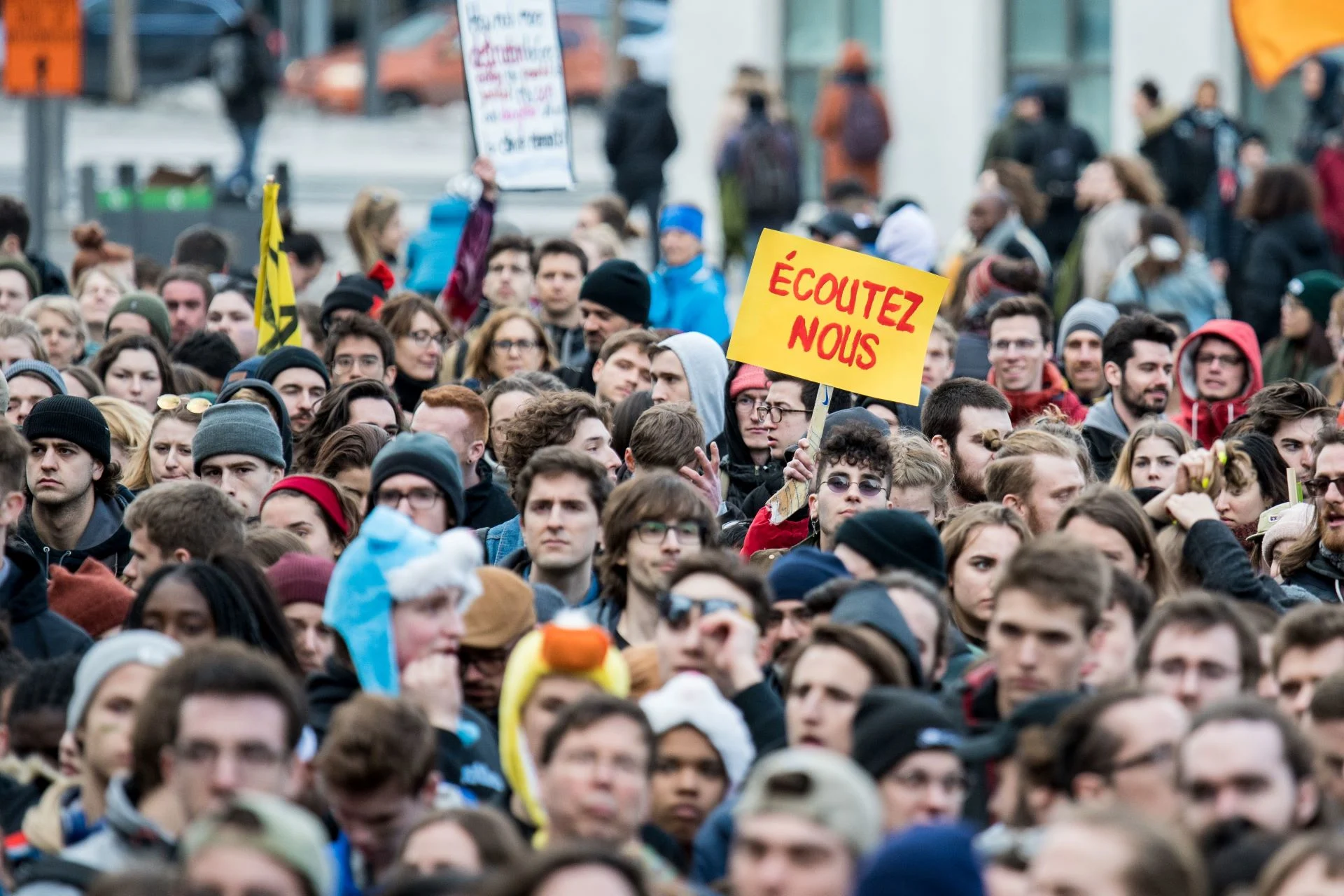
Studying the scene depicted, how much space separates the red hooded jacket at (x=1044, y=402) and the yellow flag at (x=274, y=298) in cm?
350

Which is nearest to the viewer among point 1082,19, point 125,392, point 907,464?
point 907,464

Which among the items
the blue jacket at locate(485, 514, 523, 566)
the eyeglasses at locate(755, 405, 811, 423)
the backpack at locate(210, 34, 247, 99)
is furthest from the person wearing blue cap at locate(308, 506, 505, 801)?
the backpack at locate(210, 34, 247, 99)

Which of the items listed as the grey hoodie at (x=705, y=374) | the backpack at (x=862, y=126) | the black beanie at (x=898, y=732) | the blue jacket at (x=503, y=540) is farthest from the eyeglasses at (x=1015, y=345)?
the backpack at (x=862, y=126)

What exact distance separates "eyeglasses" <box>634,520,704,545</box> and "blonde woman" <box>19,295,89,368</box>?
591cm

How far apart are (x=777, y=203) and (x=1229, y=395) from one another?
11029 mm

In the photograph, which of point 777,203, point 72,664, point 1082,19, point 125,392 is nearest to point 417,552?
point 72,664

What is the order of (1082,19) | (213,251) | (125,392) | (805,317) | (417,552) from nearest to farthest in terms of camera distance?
(417,552)
(805,317)
(125,392)
(213,251)
(1082,19)

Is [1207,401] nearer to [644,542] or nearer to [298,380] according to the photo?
[298,380]

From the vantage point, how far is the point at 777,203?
910 inches

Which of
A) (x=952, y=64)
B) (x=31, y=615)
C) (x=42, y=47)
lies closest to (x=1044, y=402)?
(x=31, y=615)

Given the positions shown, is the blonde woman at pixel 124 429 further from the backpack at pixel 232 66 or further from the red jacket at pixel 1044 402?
the backpack at pixel 232 66

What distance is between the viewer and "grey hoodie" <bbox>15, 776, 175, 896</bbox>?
6.01 m

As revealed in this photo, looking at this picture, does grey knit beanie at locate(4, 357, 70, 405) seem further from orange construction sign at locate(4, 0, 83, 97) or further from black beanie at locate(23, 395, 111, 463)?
orange construction sign at locate(4, 0, 83, 97)

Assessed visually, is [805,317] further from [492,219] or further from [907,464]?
[492,219]
